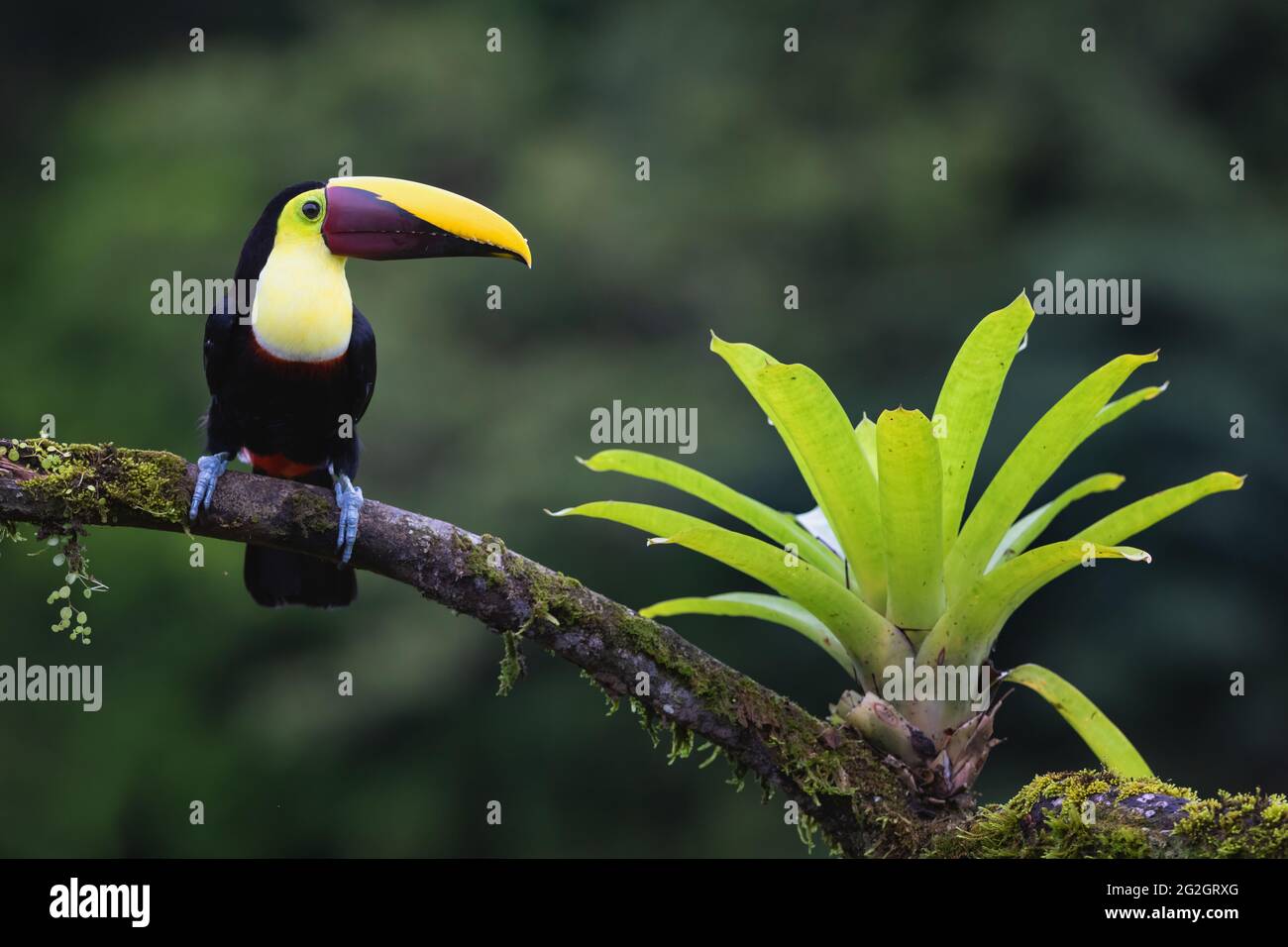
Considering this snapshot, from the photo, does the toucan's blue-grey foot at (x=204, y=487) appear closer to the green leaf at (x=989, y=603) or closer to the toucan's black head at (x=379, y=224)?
the toucan's black head at (x=379, y=224)

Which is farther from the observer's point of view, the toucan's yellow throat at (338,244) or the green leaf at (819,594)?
the toucan's yellow throat at (338,244)

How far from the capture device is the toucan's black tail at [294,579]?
3.39m

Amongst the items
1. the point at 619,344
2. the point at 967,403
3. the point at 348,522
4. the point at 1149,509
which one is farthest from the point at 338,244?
the point at 619,344

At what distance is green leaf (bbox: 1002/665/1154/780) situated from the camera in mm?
2623

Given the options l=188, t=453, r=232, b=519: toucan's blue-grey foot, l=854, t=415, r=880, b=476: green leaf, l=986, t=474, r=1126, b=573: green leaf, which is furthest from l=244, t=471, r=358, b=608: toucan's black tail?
Result: l=986, t=474, r=1126, b=573: green leaf

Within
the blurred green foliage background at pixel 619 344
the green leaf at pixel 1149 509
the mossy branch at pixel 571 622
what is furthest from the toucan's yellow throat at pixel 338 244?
the blurred green foliage background at pixel 619 344

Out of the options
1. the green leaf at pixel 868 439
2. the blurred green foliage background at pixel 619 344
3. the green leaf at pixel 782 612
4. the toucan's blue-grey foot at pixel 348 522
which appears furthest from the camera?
the blurred green foliage background at pixel 619 344

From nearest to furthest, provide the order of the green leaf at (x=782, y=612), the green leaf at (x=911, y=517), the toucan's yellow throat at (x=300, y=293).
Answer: the green leaf at (x=911, y=517) → the green leaf at (x=782, y=612) → the toucan's yellow throat at (x=300, y=293)

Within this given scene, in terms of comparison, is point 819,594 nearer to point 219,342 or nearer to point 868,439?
point 868,439

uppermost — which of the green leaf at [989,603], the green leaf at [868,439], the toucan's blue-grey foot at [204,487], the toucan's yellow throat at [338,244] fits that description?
the toucan's yellow throat at [338,244]

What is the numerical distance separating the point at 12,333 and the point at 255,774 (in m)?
3.04

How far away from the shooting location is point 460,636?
6812mm

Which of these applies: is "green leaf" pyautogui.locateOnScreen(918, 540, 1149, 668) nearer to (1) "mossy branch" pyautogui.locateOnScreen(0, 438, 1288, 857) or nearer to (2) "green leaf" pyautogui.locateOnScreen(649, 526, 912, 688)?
(2) "green leaf" pyautogui.locateOnScreen(649, 526, 912, 688)

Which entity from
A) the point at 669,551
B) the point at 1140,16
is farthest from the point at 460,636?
the point at 1140,16
